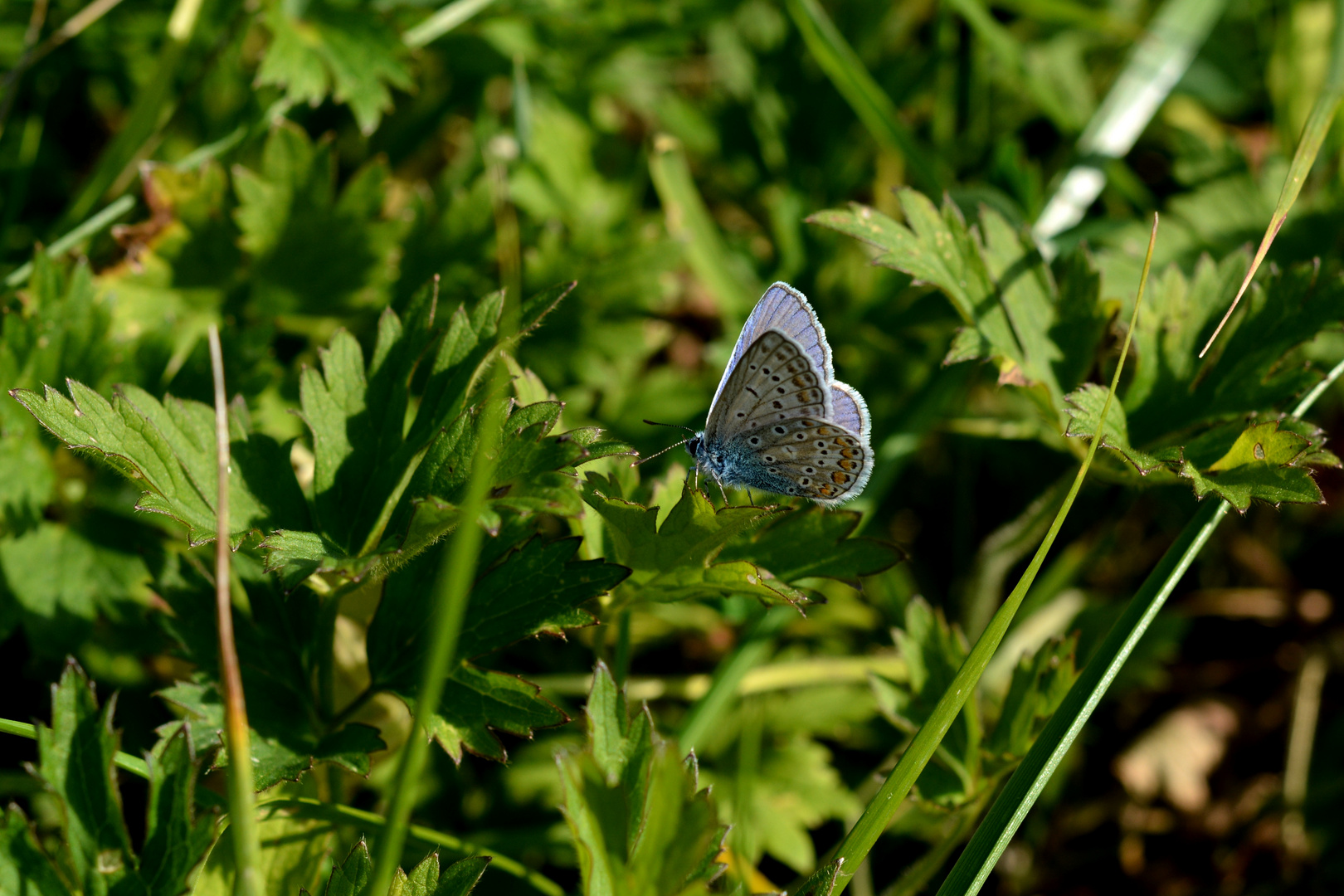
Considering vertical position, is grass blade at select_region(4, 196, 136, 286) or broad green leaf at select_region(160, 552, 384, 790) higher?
grass blade at select_region(4, 196, 136, 286)

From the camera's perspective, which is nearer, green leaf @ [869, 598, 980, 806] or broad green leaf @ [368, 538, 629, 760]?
broad green leaf @ [368, 538, 629, 760]

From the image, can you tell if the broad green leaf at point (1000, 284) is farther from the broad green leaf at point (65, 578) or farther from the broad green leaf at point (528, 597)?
the broad green leaf at point (65, 578)

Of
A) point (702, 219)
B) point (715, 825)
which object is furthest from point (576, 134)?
point (715, 825)

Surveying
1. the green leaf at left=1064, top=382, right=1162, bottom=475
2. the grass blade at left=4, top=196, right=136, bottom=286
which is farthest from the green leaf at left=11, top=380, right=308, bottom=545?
the green leaf at left=1064, top=382, right=1162, bottom=475

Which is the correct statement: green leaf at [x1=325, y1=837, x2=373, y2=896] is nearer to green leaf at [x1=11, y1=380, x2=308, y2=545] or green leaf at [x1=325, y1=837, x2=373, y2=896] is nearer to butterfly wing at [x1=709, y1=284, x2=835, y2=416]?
green leaf at [x1=11, y1=380, x2=308, y2=545]

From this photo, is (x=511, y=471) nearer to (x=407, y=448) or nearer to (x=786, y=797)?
(x=407, y=448)

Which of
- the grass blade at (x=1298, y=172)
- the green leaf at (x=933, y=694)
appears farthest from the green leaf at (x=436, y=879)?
the grass blade at (x=1298, y=172)

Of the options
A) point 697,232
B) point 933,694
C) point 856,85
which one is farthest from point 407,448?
point 856,85
